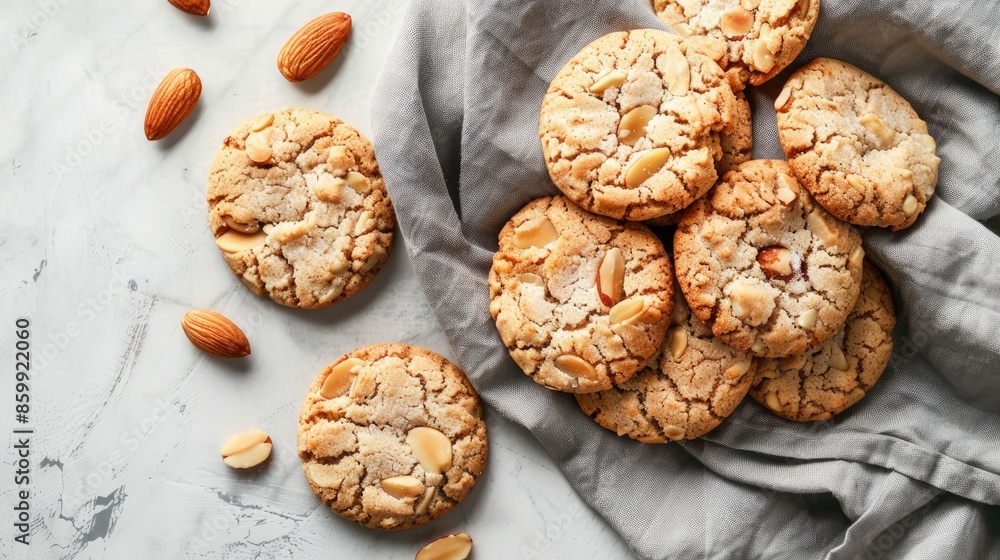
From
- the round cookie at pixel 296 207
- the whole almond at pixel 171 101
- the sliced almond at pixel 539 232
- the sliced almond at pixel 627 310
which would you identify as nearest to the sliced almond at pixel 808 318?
the sliced almond at pixel 627 310

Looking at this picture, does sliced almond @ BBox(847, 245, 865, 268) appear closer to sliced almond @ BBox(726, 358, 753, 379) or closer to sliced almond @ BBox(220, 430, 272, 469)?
sliced almond @ BBox(726, 358, 753, 379)

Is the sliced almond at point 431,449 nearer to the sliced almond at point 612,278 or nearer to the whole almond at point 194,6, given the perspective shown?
the sliced almond at point 612,278

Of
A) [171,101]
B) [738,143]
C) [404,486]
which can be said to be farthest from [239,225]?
[738,143]

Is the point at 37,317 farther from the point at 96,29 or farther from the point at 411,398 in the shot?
the point at 411,398

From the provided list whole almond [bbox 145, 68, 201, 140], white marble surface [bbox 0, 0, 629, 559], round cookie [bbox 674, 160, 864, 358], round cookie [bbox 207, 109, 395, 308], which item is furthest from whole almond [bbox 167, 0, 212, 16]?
round cookie [bbox 674, 160, 864, 358]

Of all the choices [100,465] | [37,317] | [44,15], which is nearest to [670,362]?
[100,465]
